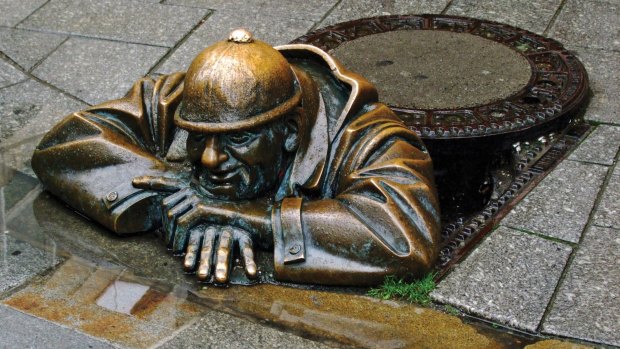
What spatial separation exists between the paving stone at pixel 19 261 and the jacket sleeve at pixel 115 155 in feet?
0.98

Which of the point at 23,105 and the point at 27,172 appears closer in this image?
the point at 27,172

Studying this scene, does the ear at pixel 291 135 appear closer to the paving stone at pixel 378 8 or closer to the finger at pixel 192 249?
the finger at pixel 192 249

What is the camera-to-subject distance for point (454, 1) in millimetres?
7438

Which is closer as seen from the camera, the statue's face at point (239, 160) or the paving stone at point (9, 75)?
the statue's face at point (239, 160)

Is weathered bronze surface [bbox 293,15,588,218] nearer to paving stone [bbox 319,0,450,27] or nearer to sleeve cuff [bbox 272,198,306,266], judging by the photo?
paving stone [bbox 319,0,450,27]

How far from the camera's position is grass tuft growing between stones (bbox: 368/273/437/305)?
4480mm

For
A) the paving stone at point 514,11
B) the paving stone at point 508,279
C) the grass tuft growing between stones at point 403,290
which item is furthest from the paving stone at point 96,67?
the paving stone at point 508,279

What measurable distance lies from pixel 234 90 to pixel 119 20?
10.5 ft

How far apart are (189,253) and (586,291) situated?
172 centimetres

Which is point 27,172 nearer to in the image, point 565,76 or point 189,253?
point 189,253

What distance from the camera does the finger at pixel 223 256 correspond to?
14.7ft

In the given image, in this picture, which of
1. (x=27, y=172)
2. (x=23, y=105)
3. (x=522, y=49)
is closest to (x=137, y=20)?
(x=23, y=105)

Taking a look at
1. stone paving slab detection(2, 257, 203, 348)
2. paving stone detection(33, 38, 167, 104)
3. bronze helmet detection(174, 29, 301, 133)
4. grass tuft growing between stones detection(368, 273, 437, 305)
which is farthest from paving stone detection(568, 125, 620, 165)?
paving stone detection(33, 38, 167, 104)

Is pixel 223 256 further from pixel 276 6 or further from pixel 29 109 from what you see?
pixel 276 6
